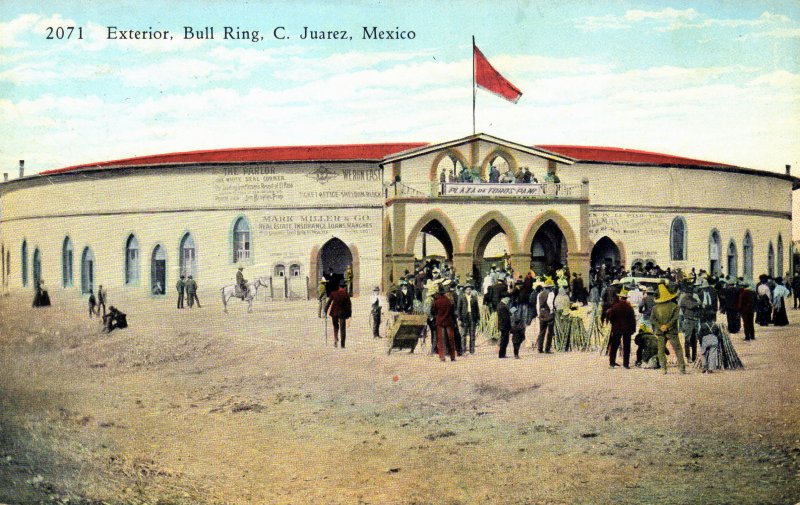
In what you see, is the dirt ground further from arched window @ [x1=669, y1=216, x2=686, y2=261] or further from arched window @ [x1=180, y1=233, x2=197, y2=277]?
arched window @ [x1=669, y1=216, x2=686, y2=261]

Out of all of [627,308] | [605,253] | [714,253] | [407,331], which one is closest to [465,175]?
[605,253]

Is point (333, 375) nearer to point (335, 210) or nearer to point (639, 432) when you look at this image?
point (335, 210)

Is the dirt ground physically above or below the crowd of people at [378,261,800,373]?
below

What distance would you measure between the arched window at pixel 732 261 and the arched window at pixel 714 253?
221mm

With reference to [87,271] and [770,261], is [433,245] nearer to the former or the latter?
[770,261]

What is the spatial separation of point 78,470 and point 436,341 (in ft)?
20.3

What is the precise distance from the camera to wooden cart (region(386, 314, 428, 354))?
561 inches

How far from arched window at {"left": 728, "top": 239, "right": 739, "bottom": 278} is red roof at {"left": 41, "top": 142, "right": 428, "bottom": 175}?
262 inches

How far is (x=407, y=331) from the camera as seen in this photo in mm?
14297

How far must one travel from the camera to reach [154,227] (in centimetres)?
1589

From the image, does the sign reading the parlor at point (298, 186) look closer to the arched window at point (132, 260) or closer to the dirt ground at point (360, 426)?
the arched window at point (132, 260)

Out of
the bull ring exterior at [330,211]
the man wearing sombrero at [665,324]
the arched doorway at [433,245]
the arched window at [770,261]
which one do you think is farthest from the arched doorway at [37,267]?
the arched window at [770,261]

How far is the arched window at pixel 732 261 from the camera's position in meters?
16.1

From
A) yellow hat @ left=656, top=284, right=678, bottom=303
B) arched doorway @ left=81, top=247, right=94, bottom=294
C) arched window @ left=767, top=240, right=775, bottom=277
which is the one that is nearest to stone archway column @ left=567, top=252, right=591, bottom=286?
arched window @ left=767, top=240, right=775, bottom=277
